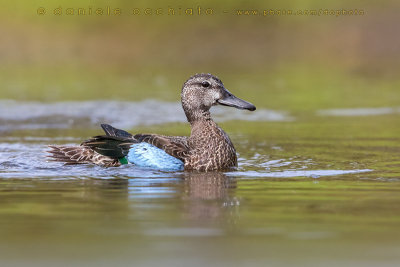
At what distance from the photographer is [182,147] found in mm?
10305

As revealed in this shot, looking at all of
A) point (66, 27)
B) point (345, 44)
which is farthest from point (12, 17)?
point (345, 44)

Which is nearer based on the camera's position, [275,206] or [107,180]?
[275,206]

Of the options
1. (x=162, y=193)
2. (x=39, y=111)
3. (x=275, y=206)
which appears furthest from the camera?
(x=39, y=111)

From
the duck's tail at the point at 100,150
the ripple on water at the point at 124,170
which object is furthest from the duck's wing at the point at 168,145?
the ripple on water at the point at 124,170

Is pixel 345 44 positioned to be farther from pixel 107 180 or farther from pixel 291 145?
pixel 107 180

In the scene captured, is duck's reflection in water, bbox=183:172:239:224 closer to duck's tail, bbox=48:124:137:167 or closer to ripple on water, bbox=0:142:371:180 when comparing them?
ripple on water, bbox=0:142:371:180

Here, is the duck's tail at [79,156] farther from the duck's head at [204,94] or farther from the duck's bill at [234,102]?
the duck's bill at [234,102]

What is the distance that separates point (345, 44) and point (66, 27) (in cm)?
988

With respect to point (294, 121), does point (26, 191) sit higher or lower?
lower

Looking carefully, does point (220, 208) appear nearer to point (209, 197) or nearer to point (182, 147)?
point (209, 197)

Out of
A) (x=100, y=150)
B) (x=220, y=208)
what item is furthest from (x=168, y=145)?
(x=220, y=208)

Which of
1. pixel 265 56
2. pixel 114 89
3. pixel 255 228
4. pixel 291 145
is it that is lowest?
pixel 255 228

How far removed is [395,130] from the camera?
14.2m

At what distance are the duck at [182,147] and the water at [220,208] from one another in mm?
194
